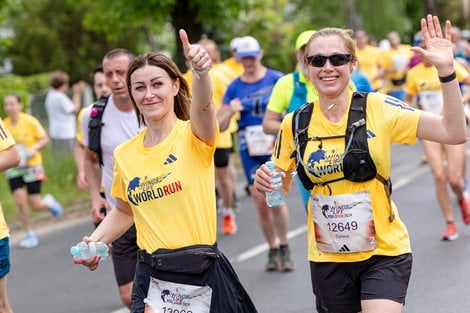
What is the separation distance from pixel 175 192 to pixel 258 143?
5065 millimetres

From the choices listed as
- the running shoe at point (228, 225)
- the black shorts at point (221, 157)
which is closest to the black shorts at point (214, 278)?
the running shoe at point (228, 225)

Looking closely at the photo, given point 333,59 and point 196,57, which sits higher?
point 196,57

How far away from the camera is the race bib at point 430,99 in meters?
11.8

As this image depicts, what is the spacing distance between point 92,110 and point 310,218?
8.30ft

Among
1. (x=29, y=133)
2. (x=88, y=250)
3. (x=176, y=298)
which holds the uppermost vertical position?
(x=88, y=250)

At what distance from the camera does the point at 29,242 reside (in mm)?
12867

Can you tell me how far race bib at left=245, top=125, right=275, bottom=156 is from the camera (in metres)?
9.92

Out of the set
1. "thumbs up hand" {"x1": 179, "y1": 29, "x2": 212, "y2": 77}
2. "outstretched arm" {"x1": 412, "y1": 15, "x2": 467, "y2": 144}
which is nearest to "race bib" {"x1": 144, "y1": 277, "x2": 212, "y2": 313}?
"thumbs up hand" {"x1": 179, "y1": 29, "x2": 212, "y2": 77}

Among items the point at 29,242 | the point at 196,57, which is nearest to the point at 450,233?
the point at 29,242

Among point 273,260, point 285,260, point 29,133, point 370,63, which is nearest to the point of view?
point 285,260

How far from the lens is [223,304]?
16.2 ft

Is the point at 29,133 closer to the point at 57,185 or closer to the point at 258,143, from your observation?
the point at 57,185

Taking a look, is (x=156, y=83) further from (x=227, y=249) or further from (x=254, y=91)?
(x=227, y=249)

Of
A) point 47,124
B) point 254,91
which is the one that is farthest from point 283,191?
point 47,124
